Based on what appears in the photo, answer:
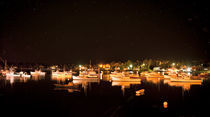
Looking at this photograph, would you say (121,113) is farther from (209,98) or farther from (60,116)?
(209,98)

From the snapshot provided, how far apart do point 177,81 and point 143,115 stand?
24.1 m

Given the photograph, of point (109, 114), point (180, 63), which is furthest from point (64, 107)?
point (180, 63)

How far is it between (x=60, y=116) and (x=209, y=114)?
11.5m

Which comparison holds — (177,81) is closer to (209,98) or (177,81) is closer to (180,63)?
(209,98)

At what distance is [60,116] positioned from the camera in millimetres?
16266

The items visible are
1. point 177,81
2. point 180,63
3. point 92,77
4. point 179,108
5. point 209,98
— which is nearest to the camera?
point 179,108

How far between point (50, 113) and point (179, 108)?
11004 millimetres

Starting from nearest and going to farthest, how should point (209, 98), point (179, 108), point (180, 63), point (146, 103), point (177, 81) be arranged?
1. point (179, 108)
2. point (146, 103)
3. point (209, 98)
4. point (177, 81)
5. point (180, 63)

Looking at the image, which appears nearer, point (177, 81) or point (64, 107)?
point (64, 107)

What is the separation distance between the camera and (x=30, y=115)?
16.6 meters

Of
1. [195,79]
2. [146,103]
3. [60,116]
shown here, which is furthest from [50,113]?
[195,79]

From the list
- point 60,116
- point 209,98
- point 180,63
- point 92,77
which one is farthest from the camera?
point 180,63

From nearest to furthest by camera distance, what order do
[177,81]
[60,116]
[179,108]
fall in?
[60,116]
[179,108]
[177,81]

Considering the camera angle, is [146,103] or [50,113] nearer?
[50,113]
